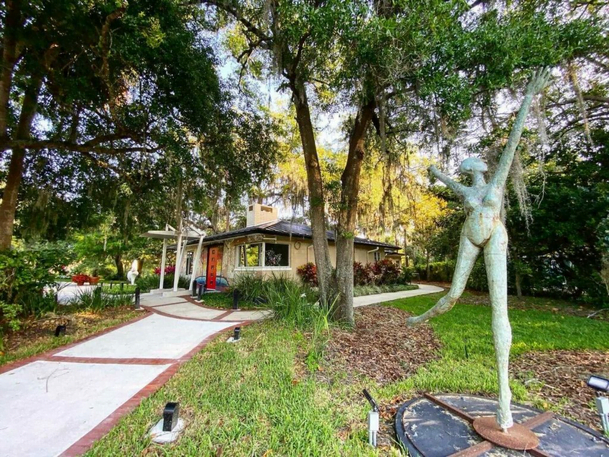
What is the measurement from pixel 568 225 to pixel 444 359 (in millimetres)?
7435

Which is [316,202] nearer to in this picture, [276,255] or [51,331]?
[51,331]

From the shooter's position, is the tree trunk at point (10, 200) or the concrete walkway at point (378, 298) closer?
the tree trunk at point (10, 200)

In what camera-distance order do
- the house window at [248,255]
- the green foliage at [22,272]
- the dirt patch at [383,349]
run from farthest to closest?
the house window at [248,255] → the green foliage at [22,272] → the dirt patch at [383,349]

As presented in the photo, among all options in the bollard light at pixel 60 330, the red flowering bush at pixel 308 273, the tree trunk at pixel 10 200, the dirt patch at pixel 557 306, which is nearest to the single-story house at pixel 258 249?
the red flowering bush at pixel 308 273

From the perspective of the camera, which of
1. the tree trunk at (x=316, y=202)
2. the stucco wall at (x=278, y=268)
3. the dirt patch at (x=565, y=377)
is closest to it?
the dirt patch at (x=565, y=377)

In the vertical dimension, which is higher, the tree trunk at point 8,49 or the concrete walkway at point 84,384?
the tree trunk at point 8,49

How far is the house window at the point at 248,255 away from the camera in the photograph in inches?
457

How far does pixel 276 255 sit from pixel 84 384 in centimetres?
848

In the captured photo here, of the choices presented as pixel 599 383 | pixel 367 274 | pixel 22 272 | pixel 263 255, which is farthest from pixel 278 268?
pixel 599 383

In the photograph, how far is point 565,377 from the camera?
11.0ft

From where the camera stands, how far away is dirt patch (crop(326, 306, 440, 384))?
3.54 metres

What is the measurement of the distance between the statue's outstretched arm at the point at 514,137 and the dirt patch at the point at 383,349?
102 inches

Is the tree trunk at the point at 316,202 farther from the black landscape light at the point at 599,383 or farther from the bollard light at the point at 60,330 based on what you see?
the bollard light at the point at 60,330

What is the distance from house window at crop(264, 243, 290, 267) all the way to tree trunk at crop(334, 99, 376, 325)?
622 centimetres
